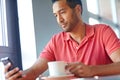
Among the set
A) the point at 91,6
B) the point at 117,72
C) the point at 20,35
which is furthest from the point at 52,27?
the point at 91,6

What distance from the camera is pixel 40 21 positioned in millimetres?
2016

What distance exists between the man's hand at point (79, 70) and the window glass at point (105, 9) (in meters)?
3.11

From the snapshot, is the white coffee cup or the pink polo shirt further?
the pink polo shirt

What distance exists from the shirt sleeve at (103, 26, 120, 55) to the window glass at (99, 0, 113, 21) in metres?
2.72

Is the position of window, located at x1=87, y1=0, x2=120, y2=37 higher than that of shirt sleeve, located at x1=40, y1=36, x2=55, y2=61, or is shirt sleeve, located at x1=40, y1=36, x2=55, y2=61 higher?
window, located at x1=87, y1=0, x2=120, y2=37

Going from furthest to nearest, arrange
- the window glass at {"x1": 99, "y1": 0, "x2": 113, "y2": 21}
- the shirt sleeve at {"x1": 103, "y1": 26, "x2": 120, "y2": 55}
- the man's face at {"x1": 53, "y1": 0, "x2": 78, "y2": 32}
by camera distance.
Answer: the window glass at {"x1": 99, "y1": 0, "x2": 113, "y2": 21}
the man's face at {"x1": 53, "y1": 0, "x2": 78, "y2": 32}
the shirt sleeve at {"x1": 103, "y1": 26, "x2": 120, "y2": 55}

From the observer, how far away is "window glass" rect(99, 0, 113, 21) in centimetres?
431

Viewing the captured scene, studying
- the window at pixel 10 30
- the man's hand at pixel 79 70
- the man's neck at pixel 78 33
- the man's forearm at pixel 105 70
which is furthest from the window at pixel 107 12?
the man's hand at pixel 79 70

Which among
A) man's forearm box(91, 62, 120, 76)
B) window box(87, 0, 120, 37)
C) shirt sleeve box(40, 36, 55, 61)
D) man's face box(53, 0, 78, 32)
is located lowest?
man's forearm box(91, 62, 120, 76)

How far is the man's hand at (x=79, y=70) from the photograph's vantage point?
3.59 ft

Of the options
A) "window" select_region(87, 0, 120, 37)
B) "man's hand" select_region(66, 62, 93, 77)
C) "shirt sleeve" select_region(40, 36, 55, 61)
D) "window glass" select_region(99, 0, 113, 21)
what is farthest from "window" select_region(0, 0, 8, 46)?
"window glass" select_region(99, 0, 113, 21)

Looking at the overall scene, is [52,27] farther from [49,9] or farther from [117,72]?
[117,72]

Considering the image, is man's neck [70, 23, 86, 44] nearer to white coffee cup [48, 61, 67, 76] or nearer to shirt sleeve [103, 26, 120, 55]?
shirt sleeve [103, 26, 120, 55]

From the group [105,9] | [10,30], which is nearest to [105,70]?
[10,30]
